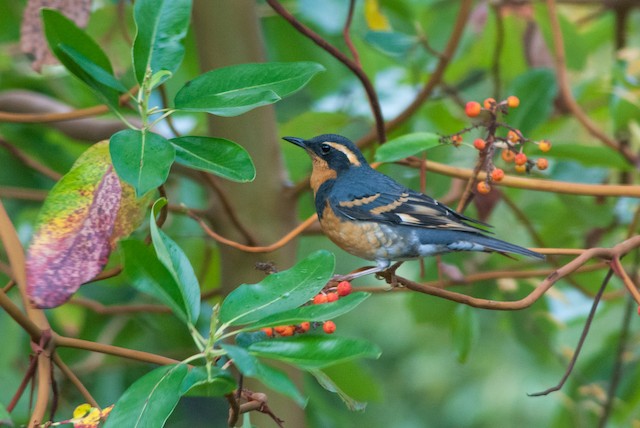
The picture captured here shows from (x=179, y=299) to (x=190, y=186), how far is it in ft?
6.88

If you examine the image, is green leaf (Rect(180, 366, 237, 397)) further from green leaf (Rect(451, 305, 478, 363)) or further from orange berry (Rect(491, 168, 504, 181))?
green leaf (Rect(451, 305, 478, 363))

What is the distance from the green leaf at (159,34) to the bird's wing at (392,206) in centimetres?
92

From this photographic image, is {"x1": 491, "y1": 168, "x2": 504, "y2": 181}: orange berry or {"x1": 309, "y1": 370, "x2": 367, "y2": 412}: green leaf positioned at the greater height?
{"x1": 491, "y1": 168, "x2": 504, "y2": 181}: orange berry

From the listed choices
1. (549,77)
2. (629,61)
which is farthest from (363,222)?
(629,61)

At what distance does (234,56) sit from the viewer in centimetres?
253

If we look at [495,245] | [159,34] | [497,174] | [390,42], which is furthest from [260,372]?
[390,42]

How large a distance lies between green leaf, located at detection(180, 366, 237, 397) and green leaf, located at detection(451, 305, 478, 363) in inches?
62.5

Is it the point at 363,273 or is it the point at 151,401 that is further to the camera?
the point at 363,273

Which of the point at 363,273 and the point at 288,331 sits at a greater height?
the point at 288,331

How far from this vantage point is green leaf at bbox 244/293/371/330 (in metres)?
1.28

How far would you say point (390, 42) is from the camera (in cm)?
278

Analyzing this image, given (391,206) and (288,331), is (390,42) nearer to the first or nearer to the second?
(391,206)

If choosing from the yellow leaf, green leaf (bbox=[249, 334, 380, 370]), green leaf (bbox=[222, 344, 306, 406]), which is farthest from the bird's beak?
green leaf (bbox=[222, 344, 306, 406])

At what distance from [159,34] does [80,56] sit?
0.18 m
